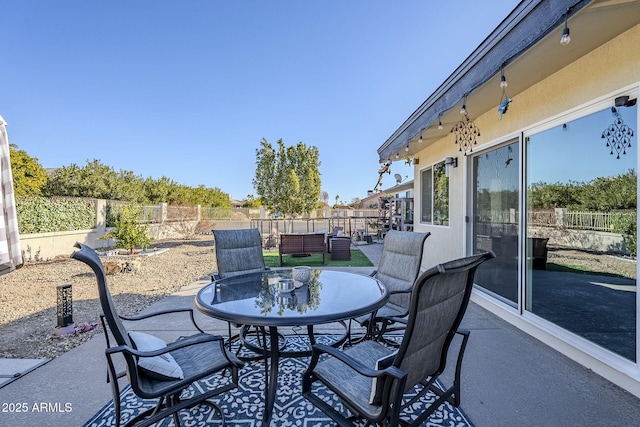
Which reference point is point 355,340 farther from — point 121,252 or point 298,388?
point 121,252

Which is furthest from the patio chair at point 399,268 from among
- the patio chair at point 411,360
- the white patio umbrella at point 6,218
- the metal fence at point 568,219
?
the white patio umbrella at point 6,218

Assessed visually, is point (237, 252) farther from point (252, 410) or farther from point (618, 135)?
point (618, 135)

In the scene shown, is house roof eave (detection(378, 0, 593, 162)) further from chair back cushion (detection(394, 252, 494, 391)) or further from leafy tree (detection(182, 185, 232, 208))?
leafy tree (detection(182, 185, 232, 208))

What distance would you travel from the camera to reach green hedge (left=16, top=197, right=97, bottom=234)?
8.02 metres

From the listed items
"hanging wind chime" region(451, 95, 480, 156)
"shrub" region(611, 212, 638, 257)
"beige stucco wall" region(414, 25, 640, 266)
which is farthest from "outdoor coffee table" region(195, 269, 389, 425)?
"hanging wind chime" region(451, 95, 480, 156)

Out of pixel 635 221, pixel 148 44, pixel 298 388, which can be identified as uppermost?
pixel 148 44

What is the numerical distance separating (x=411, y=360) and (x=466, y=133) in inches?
176

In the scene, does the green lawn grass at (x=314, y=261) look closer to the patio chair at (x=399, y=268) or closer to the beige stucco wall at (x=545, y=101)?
the beige stucco wall at (x=545, y=101)

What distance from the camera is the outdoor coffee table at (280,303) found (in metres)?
1.77

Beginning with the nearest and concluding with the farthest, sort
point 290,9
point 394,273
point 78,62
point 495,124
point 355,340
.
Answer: point 355,340 → point 394,273 → point 495,124 → point 290,9 → point 78,62

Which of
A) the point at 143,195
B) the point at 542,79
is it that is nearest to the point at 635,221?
the point at 542,79

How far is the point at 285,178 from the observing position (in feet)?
54.3

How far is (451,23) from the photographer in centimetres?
679

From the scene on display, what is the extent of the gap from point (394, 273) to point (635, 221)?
2.01m
